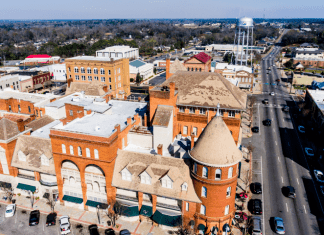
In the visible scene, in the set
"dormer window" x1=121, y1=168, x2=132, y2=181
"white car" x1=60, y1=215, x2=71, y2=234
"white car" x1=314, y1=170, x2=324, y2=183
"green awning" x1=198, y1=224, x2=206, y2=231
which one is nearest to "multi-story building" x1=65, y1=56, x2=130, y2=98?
"dormer window" x1=121, y1=168, x2=132, y2=181

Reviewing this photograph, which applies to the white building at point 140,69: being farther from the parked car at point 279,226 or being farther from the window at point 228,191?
the parked car at point 279,226

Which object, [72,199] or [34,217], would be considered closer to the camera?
[34,217]

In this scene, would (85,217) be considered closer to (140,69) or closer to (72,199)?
(72,199)

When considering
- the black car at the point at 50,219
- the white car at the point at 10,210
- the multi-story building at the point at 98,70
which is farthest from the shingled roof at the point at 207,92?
the multi-story building at the point at 98,70

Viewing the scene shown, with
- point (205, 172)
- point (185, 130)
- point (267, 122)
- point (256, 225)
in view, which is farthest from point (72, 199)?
point (267, 122)

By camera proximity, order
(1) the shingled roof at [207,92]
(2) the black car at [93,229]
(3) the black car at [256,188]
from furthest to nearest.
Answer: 1. (1) the shingled roof at [207,92]
2. (3) the black car at [256,188]
3. (2) the black car at [93,229]
